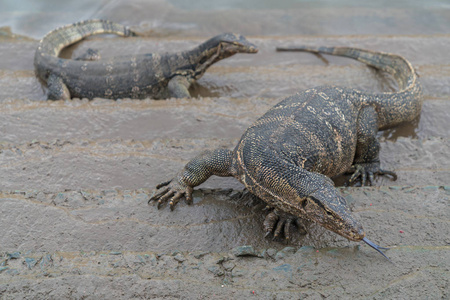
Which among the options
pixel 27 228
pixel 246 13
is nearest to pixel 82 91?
pixel 27 228

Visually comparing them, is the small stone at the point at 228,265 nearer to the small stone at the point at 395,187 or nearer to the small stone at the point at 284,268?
the small stone at the point at 284,268

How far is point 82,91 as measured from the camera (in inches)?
287

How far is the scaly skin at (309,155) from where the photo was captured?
3.43 metres

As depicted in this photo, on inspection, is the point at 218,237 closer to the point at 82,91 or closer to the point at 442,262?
the point at 442,262

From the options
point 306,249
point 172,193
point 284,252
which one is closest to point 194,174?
point 172,193

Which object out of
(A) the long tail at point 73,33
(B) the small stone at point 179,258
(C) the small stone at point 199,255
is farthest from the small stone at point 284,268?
(A) the long tail at point 73,33

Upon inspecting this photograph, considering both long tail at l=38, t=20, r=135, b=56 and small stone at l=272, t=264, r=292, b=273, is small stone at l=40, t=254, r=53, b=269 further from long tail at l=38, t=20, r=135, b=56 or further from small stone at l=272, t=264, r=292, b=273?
long tail at l=38, t=20, r=135, b=56

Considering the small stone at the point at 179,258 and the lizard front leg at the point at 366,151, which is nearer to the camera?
the small stone at the point at 179,258

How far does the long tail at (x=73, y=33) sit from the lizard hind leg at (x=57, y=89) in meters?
0.93

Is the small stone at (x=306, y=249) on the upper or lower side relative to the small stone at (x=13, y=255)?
upper

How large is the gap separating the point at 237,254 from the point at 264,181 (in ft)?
2.38

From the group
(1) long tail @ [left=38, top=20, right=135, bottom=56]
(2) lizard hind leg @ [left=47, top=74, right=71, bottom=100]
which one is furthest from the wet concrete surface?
(1) long tail @ [left=38, top=20, right=135, bottom=56]

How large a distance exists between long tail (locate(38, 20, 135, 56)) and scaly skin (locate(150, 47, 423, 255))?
17.8 feet

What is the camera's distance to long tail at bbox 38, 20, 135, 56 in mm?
8278
